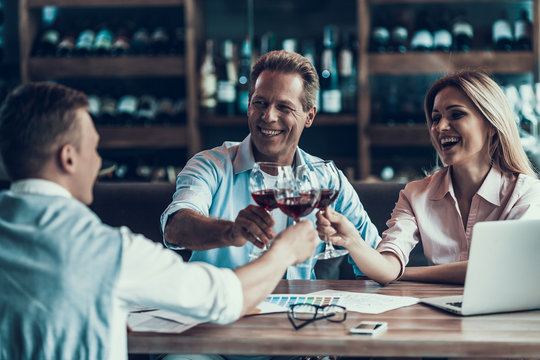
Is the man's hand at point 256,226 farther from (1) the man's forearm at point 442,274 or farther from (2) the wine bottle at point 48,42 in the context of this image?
(2) the wine bottle at point 48,42

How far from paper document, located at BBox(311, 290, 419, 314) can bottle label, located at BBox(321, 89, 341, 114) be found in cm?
224

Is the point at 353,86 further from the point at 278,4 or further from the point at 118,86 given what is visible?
the point at 118,86

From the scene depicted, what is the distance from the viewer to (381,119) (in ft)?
12.3

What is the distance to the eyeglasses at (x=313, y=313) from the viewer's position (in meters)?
1.26

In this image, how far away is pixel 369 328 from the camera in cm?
118

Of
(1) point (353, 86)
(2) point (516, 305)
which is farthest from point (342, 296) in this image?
(1) point (353, 86)

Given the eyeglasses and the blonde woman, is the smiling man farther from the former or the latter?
the eyeglasses

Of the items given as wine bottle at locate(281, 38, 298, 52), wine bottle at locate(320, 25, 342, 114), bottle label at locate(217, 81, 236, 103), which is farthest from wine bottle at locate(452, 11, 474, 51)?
bottle label at locate(217, 81, 236, 103)

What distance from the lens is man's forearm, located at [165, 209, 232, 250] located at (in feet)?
4.94

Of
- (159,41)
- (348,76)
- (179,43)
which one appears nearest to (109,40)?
(159,41)

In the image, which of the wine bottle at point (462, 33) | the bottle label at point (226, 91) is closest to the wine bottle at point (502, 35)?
the wine bottle at point (462, 33)

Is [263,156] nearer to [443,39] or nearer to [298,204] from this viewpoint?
[298,204]

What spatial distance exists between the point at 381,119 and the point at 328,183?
2.44 metres

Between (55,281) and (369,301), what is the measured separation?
0.73 m
